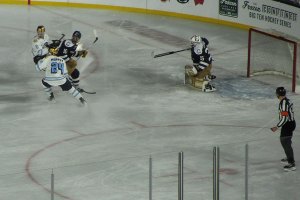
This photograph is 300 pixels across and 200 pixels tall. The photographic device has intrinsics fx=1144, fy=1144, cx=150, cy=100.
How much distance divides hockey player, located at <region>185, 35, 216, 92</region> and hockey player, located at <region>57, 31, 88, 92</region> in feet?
5.74

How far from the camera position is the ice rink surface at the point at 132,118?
1247 cm

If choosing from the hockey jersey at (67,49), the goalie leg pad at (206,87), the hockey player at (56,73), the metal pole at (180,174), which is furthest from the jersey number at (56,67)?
the metal pole at (180,174)

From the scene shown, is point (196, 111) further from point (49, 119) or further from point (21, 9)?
point (21, 9)

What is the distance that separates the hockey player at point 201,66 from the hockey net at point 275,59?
117 centimetres

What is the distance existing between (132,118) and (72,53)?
6.72ft

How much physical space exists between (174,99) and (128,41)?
419 cm

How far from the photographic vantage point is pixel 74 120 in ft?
54.0

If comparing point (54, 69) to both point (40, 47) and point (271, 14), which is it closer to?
point (40, 47)

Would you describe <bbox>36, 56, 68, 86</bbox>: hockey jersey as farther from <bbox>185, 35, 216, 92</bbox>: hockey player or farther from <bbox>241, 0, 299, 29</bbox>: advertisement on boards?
<bbox>241, 0, 299, 29</bbox>: advertisement on boards

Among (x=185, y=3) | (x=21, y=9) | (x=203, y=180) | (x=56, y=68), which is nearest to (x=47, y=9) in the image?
(x=21, y=9)

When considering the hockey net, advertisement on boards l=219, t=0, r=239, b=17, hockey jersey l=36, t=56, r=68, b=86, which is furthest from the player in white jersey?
advertisement on boards l=219, t=0, r=239, b=17

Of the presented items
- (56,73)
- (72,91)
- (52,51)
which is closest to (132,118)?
(72,91)

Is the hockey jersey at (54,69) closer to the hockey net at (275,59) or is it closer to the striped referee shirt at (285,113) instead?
the hockey net at (275,59)

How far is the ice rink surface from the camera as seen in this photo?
12469mm
